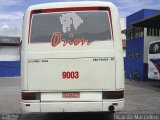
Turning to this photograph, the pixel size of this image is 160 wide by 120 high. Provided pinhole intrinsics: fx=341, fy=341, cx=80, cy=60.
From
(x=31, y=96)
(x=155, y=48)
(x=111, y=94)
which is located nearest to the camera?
(x=111, y=94)

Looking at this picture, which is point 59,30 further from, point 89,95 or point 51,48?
point 89,95

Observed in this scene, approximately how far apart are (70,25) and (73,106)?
6.88ft

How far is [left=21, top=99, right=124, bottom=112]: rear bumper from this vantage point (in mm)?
8664

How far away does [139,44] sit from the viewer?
32062mm

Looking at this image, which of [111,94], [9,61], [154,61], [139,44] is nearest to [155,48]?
[154,61]

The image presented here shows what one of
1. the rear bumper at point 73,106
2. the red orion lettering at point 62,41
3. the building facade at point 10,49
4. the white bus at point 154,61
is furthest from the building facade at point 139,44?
the rear bumper at point 73,106

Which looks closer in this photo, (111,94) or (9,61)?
(111,94)

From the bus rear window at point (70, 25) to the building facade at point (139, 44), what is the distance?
21570mm

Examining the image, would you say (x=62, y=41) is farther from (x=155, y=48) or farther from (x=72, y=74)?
(x=155, y=48)

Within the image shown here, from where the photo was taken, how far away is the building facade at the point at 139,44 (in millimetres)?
30922

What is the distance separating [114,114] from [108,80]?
9.97ft

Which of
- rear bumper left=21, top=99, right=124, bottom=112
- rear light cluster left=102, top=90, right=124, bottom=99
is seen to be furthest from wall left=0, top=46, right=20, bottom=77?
rear light cluster left=102, top=90, right=124, bottom=99

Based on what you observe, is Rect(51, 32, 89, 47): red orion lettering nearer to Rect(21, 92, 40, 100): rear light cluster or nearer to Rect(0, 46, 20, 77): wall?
Rect(21, 92, 40, 100): rear light cluster

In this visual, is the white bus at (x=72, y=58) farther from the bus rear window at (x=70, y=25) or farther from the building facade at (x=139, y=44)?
the building facade at (x=139, y=44)
